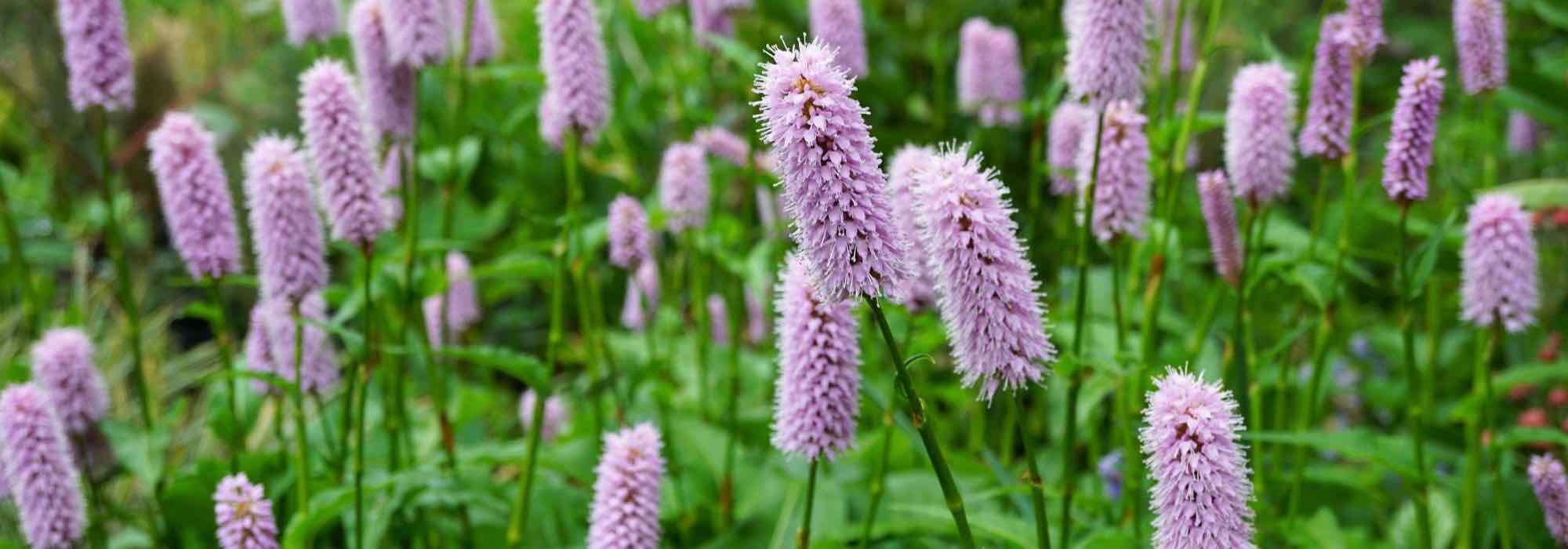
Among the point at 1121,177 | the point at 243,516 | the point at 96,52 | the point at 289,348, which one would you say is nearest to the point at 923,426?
the point at 1121,177

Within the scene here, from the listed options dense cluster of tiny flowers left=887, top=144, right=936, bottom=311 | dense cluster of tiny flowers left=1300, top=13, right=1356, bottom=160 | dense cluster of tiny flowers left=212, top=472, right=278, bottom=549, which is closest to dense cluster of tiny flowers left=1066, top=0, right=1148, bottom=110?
dense cluster of tiny flowers left=887, top=144, right=936, bottom=311

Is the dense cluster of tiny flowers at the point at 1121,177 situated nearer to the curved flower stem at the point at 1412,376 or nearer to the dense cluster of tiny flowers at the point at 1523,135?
the curved flower stem at the point at 1412,376

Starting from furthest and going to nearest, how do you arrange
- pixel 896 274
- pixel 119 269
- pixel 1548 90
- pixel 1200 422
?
1. pixel 1548 90
2. pixel 119 269
3. pixel 896 274
4. pixel 1200 422

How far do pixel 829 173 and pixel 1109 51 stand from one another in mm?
944

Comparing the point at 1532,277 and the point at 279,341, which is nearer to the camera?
the point at 1532,277

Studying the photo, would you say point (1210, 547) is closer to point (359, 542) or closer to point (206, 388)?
point (359, 542)

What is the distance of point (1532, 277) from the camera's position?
2604 mm

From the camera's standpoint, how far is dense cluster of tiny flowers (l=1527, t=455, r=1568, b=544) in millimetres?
2318

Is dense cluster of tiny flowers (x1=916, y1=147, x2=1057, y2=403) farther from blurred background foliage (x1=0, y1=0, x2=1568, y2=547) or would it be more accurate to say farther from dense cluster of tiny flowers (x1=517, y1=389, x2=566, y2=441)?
dense cluster of tiny flowers (x1=517, y1=389, x2=566, y2=441)

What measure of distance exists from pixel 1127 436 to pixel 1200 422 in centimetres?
131

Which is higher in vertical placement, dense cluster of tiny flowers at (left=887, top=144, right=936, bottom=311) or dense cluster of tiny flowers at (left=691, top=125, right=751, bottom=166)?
dense cluster of tiny flowers at (left=691, top=125, right=751, bottom=166)

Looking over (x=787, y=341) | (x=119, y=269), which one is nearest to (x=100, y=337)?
(x=119, y=269)

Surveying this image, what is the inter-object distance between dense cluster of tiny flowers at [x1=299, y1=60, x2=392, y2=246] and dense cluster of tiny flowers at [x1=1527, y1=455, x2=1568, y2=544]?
7.45ft

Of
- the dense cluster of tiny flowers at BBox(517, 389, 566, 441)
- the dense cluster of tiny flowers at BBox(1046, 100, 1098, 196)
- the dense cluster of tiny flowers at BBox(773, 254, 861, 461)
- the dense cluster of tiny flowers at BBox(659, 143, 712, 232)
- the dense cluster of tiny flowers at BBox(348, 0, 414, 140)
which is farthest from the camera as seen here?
the dense cluster of tiny flowers at BBox(517, 389, 566, 441)
